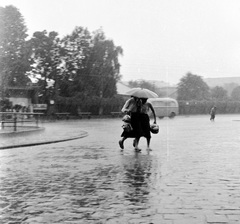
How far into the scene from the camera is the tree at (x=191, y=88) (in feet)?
286

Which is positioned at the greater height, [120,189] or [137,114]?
[137,114]

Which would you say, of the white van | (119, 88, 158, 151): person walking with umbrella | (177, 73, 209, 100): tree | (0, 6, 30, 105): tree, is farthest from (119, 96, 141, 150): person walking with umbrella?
(177, 73, 209, 100): tree

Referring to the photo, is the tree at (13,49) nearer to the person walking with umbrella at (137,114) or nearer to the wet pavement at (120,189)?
the person walking with umbrella at (137,114)

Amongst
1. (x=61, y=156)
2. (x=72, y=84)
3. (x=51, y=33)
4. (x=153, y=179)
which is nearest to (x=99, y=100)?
(x=72, y=84)

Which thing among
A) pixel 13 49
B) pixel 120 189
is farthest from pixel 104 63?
pixel 120 189

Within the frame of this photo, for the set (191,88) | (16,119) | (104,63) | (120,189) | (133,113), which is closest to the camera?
(120,189)

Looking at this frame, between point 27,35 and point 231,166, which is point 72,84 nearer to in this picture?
point 27,35

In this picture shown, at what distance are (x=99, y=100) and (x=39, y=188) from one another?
47.6 m

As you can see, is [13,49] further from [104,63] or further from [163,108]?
[163,108]

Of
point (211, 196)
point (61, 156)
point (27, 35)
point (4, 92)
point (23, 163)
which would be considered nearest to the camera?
point (211, 196)

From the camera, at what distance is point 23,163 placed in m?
10.5

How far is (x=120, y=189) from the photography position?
6.99 m

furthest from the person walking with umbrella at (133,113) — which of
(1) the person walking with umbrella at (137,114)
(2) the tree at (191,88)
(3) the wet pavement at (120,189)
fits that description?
(2) the tree at (191,88)

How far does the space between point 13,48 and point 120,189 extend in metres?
45.7
